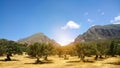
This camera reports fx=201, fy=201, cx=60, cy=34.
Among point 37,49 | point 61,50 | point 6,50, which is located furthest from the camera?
point 61,50

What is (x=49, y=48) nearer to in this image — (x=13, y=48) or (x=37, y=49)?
(x=37, y=49)

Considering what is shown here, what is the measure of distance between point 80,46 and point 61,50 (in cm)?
5588

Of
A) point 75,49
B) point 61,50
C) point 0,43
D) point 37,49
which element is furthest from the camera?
point 61,50

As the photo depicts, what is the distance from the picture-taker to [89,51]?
96.1 metres

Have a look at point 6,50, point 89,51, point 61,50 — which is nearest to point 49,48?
point 89,51

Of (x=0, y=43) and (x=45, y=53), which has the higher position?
(x=0, y=43)

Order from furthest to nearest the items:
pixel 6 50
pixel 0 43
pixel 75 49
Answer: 1. pixel 0 43
2. pixel 6 50
3. pixel 75 49

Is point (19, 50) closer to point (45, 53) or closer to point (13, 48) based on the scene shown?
point (13, 48)

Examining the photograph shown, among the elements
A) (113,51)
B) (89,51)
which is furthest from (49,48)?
(113,51)

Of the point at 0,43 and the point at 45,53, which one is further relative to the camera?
the point at 0,43

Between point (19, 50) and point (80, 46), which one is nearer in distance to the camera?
point (80, 46)

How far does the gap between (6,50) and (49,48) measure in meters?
26.3

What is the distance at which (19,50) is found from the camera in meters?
114

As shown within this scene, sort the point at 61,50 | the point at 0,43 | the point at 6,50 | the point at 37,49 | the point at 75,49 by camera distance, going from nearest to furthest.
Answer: the point at 37,49, the point at 75,49, the point at 6,50, the point at 0,43, the point at 61,50
